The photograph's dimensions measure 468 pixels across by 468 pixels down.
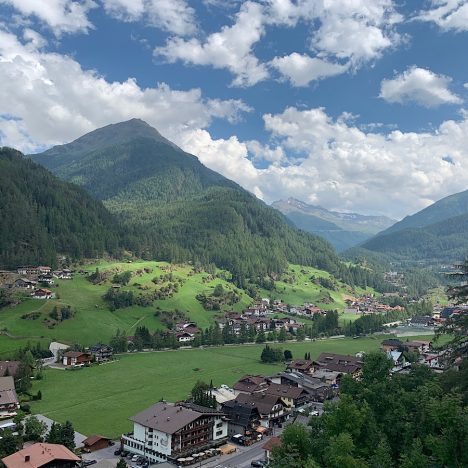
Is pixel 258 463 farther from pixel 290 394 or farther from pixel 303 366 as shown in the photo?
pixel 303 366

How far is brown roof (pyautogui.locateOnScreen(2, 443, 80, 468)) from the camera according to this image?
50.3 m

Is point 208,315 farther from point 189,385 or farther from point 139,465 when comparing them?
point 139,465

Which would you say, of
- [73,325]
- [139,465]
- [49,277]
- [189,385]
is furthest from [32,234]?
[139,465]

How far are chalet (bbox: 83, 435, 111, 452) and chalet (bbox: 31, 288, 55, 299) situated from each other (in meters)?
95.3

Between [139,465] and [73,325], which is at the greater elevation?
[73,325]

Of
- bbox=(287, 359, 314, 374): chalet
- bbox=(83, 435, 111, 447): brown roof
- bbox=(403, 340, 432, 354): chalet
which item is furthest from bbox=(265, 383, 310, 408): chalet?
bbox=(403, 340, 432, 354): chalet

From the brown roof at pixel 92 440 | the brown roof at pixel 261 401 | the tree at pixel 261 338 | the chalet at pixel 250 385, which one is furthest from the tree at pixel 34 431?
the tree at pixel 261 338

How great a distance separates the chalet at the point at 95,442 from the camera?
61.9 meters

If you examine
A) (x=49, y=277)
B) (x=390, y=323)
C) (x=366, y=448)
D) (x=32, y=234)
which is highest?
(x=32, y=234)

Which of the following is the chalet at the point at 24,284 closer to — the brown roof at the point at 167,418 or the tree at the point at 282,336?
the tree at the point at 282,336

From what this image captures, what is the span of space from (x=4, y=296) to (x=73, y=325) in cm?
2444

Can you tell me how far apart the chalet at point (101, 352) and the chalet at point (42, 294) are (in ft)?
131

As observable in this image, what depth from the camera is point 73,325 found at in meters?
135

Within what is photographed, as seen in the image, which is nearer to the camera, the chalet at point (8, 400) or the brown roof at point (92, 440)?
the brown roof at point (92, 440)
